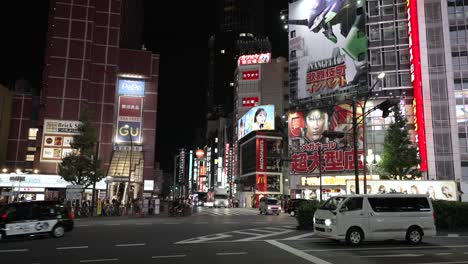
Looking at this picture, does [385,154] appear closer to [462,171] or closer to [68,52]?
[462,171]

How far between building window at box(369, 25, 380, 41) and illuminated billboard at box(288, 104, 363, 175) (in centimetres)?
1008

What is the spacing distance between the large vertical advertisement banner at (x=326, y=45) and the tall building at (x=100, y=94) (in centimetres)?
2393

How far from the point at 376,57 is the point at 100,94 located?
3885cm

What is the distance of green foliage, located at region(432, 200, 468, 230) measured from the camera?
19.3 meters

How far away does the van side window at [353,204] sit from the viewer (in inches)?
548

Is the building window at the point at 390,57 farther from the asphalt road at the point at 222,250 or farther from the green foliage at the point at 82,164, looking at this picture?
the asphalt road at the point at 222,250

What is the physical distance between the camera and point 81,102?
51344 mm

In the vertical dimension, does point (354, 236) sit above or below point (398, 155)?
below

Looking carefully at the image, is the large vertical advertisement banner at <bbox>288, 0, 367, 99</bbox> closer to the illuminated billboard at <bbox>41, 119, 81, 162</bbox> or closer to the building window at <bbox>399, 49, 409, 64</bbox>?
the building window at <bbox>399, 49, 409, 64</bbox>

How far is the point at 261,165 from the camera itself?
71.2m

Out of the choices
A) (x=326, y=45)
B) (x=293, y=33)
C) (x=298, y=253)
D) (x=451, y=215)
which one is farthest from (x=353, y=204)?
(x=293, y=33)

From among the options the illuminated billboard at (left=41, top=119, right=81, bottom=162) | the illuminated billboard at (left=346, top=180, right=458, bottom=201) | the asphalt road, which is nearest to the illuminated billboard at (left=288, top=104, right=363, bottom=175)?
the illuminated billboard at (left=346, top=180, right=458, bottom=201)

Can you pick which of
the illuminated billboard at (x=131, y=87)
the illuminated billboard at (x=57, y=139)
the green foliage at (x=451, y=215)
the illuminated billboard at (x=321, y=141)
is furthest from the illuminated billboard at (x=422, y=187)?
the illuminated billboard at (x=131, y=87)

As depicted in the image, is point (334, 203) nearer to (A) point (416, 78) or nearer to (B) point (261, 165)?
(A) point (416, 78)
